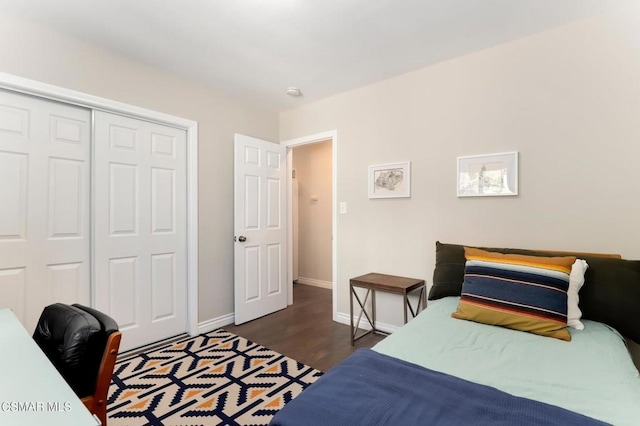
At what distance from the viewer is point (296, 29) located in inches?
87.0

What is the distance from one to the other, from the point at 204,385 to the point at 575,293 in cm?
237

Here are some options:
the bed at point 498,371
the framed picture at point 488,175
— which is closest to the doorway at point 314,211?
the framed picture at point 488,175

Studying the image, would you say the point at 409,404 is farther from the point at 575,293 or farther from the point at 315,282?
the point at 315,282

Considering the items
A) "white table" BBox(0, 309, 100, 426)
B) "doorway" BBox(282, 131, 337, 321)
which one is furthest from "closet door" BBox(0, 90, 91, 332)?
"doorway" BBox(282, 131, 337, 321)

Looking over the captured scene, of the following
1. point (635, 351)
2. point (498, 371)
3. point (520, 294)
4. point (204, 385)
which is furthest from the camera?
point (204, 385)

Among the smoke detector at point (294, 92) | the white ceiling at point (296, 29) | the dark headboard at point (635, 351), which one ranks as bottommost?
the dark headboard at point (635, 351)

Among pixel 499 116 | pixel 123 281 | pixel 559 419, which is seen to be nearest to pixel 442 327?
pixel 559 419

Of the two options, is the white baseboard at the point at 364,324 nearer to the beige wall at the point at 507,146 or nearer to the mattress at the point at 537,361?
the beige wall at the point at 507,146

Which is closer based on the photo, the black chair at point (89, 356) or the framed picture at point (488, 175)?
the black chair at point (89, 356)

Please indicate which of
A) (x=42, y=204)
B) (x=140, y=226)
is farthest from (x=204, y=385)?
(x=42, y=204)

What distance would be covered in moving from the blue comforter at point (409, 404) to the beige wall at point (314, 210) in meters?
3.90

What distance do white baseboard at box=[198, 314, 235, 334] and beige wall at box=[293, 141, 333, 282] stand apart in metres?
2.07

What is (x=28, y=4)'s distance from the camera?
1.97 meters

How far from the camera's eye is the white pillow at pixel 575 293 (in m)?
1.70
